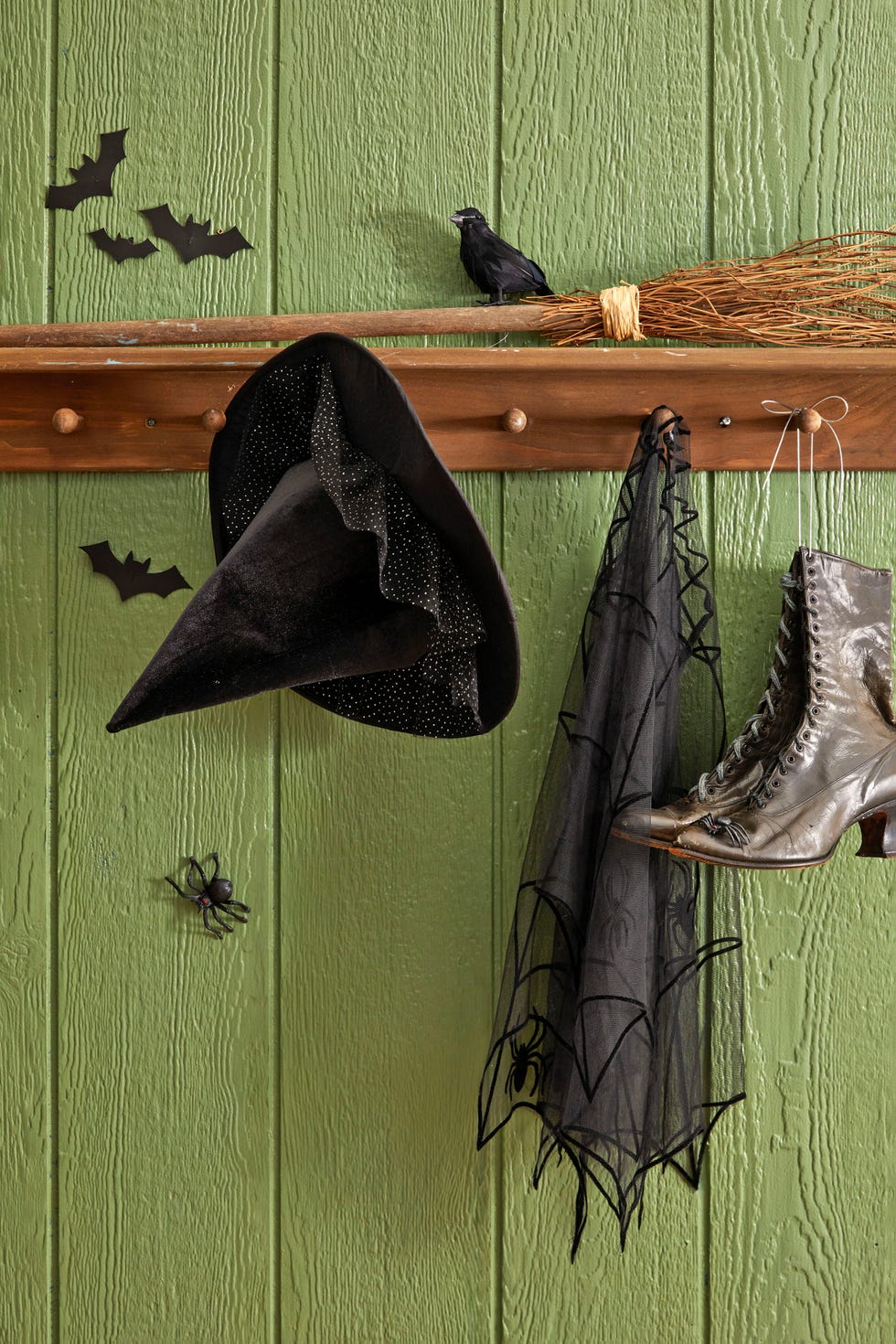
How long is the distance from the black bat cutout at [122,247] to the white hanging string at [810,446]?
67 centimetres

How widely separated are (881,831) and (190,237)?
925 millimetres

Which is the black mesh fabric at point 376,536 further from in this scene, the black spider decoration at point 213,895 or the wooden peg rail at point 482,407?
the black spider decoration at point 213,895

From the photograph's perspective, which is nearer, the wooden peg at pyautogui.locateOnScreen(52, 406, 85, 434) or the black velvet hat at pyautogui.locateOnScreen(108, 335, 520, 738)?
the black velvet hat at pyautogui.locateOnScreen(108, 335, 520, 738)

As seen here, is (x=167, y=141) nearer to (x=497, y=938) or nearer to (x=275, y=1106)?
(x=497, y=938)

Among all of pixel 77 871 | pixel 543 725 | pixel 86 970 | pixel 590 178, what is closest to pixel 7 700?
pixel 77 871

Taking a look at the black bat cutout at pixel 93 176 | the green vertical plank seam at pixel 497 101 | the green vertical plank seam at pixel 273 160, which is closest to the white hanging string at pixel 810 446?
the green vertical plank seam at pixel 497 101

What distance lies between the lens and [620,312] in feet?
2.68

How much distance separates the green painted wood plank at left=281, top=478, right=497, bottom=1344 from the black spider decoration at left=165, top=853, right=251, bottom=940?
57 millimetres

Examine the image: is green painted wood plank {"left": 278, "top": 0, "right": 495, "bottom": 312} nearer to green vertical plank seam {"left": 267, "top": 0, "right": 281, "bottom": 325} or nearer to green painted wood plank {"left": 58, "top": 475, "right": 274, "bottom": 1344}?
green vertical plank seam {"left": 267, "top": 0, "right": 281, "bottom": 325}

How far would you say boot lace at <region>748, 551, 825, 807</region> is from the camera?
76 centimetres

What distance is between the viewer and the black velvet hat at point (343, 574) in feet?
→ 2.10

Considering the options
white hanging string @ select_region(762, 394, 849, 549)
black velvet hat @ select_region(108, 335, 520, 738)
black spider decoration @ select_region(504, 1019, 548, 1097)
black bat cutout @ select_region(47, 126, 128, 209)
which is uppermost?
black bat cutout @ select_region(47, 126, 128, 209)

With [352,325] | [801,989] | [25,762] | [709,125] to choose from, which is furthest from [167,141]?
[801,989]

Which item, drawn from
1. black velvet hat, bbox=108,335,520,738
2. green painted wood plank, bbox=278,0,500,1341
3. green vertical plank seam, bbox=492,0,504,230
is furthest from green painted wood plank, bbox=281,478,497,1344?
green vertical plank seam, bbox=492,0,504,230
